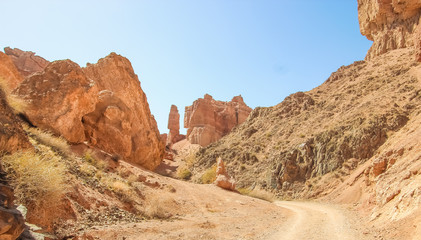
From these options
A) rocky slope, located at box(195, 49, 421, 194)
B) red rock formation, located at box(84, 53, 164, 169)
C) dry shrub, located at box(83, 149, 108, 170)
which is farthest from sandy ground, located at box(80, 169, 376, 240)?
rocky slope, located at box(195, 49, 421, 194)

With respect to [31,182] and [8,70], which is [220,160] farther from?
[8,70]

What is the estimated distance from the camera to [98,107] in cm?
1930

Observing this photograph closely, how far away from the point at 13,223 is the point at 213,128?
6732 cm

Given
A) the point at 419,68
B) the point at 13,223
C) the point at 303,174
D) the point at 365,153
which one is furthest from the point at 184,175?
the point at 13,223

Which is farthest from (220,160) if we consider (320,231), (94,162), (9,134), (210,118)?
(210,118)

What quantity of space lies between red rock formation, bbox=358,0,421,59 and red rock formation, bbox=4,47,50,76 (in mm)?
53110

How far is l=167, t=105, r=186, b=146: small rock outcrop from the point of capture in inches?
3127

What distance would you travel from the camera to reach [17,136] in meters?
7.44

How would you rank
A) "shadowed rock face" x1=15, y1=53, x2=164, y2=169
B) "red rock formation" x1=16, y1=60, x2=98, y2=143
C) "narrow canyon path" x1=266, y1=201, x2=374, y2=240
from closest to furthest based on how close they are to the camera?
"narrow canyon path" x1=266, y1=201, x2=374, y2=240 → "red rock formation" x1=16, y1=60, x2=98, y2=143 → "shadowed rock face" x1=15, y1=53, x2=164, y2=169

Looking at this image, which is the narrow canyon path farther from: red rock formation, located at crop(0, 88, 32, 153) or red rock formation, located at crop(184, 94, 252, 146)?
red rock formation, located at crop(184, 94, 252, 146)

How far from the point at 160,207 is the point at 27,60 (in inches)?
1611

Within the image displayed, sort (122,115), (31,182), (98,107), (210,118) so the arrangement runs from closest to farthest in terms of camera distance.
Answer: (31,182), (98,107), (122,115), (210,118)

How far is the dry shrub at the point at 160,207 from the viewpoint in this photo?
34.4ft

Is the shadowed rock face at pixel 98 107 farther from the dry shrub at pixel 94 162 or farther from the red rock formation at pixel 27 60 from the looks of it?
the red rock formation at pixel 27 60
